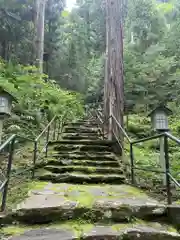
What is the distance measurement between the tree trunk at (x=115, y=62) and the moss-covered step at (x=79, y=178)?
1509mm

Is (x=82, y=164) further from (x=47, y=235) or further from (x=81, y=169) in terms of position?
(x=47, y=235)

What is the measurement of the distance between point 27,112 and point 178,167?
417 cm

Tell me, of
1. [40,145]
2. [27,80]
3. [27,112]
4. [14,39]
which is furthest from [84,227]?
[14,39]

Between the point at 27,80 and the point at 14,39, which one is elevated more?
the point at 14,39

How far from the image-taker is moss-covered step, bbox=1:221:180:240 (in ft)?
6.51

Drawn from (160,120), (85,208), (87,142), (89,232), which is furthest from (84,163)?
(89,232)

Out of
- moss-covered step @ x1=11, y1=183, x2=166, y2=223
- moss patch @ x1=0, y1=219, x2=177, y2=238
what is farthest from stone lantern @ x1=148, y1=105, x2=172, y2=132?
moss patch @ x1=0, y1=219, x2=177, y2=238

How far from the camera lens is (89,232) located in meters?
2.06

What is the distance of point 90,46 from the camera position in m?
15.5

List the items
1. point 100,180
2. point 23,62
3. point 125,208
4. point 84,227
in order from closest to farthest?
point 84,227, point 125,208, point 100,180, point 23,62

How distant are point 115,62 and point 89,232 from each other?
4298 millimetres

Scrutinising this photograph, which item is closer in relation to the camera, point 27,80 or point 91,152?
point 91,152

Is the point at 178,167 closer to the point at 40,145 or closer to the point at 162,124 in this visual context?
the point at 162,124

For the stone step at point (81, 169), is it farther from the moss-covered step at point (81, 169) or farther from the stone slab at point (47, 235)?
the stone slab at point (47, 235)
